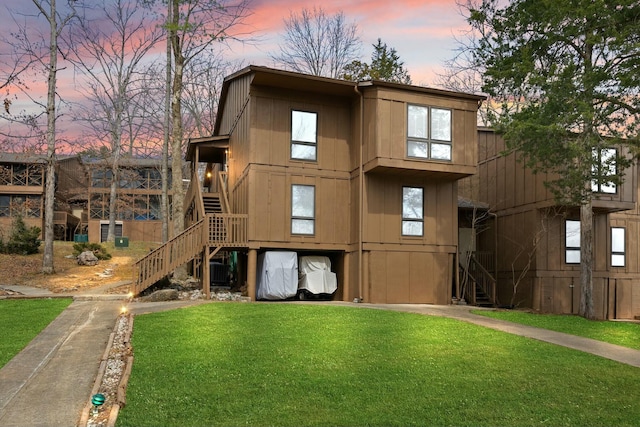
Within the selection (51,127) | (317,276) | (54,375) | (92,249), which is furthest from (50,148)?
(54,375)

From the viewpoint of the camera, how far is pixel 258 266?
19953 millimetres

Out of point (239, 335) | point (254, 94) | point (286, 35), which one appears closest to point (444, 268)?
point (254, 94)

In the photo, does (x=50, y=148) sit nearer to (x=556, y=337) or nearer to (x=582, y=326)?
(x=556, y=337)

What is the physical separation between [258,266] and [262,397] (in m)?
12.5

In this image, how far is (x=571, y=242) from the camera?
75.2ft

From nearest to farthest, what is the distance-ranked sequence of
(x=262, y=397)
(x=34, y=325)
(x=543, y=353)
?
1. (x=262, y=397)
2. (x=543, y=353)
3. (x=34, y=325)

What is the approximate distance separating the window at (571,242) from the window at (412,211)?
21.6 ft

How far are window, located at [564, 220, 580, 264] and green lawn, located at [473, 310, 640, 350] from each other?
5.72m

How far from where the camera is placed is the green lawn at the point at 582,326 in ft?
43.7

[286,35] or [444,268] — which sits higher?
[286,35]

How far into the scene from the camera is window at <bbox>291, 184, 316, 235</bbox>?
63.6 feet

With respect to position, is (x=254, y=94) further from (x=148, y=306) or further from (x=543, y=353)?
(x=543, y=353)

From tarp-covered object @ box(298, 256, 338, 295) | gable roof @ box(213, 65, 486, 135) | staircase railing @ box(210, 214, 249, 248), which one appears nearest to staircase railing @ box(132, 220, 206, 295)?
staircase railing @ box(210, 214, 249, 248)

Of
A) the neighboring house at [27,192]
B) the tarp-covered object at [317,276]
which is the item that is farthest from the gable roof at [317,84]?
the neighboring house at [27,192]
